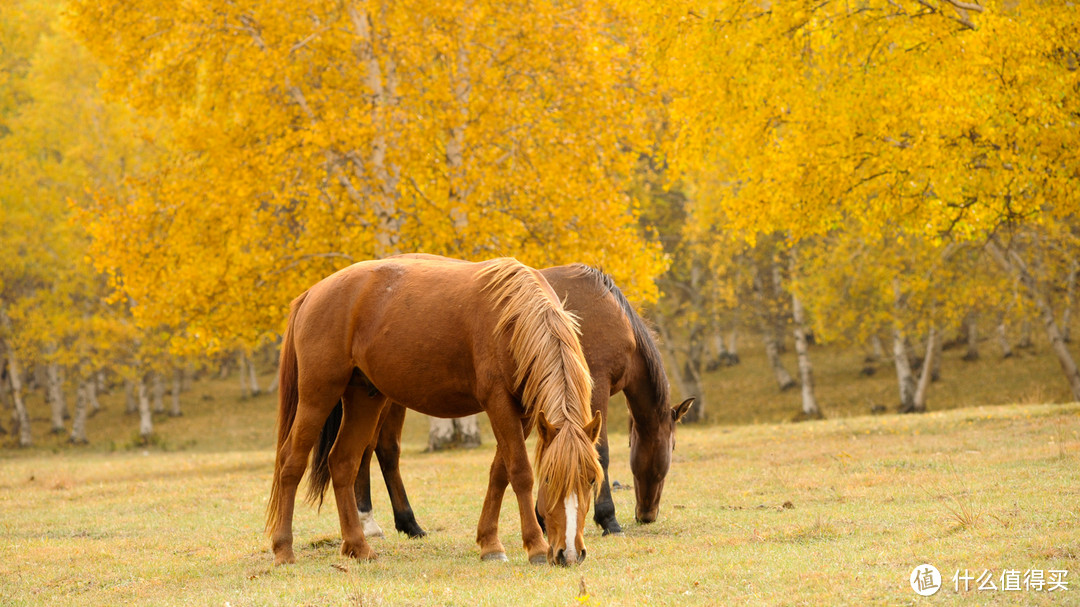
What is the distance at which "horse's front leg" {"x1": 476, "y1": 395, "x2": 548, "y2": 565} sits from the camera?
237 inches

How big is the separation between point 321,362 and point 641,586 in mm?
2933

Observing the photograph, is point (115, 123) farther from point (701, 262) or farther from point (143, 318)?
point (701, 262)

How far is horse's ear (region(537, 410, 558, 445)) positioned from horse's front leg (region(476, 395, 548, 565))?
1.45ft

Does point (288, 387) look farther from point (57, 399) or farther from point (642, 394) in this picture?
point (57, 399)

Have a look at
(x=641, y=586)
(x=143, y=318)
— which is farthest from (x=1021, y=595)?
(x=143, y=318)

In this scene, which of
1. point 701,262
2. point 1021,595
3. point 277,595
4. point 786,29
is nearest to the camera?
point 1021,595

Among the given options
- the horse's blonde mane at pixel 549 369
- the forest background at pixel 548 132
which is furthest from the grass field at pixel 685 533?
the forest background at pixel 548 132

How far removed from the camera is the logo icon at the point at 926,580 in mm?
4500

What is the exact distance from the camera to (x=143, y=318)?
1622cm

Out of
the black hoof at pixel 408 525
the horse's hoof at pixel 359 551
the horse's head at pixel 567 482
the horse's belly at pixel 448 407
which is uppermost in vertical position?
the horse's belly at pixel 448 407

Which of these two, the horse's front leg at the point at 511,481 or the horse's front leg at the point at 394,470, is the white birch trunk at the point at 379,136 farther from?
the horse's front leg at the point at 511,481

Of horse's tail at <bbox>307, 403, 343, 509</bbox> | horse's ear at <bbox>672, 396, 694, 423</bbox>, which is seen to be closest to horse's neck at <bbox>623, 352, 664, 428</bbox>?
horse's ear at <bbox>672, 396, 694, 423</bbox>

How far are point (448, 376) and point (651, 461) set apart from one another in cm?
215

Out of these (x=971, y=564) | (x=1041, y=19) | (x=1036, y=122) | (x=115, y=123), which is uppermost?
(x=115, y=123)
